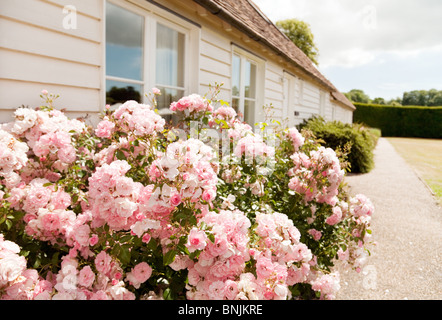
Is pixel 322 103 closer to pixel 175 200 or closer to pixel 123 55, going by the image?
pixel 123 55

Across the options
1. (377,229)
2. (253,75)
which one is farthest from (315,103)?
(377,229)

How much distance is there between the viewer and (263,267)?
1645 millimetres

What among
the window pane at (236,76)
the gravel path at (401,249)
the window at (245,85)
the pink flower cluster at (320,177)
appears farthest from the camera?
the window at (245,85)

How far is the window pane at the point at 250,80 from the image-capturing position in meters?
7.11

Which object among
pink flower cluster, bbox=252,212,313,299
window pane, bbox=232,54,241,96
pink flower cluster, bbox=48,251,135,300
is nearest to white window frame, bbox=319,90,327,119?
window pane, bbox=232,54,241,96

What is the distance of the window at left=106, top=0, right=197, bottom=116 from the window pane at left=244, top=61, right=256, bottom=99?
263 cm

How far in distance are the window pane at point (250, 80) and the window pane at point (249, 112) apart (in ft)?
0.54

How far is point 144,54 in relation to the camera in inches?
149

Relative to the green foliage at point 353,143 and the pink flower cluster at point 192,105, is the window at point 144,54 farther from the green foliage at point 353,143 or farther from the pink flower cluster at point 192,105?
the green foliage at point 353,143

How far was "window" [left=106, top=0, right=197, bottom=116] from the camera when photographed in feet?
11.3

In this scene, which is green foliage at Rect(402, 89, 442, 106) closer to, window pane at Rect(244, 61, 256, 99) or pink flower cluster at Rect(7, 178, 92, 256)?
window pane at Rect(244, 61, 256, 99)

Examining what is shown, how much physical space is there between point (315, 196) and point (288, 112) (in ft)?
25.6

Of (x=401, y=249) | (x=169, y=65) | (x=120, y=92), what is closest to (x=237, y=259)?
(x=120, y=92)

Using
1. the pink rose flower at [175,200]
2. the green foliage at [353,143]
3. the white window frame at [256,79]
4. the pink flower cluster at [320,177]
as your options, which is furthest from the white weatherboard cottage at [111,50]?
the green foliage at [353,143]
